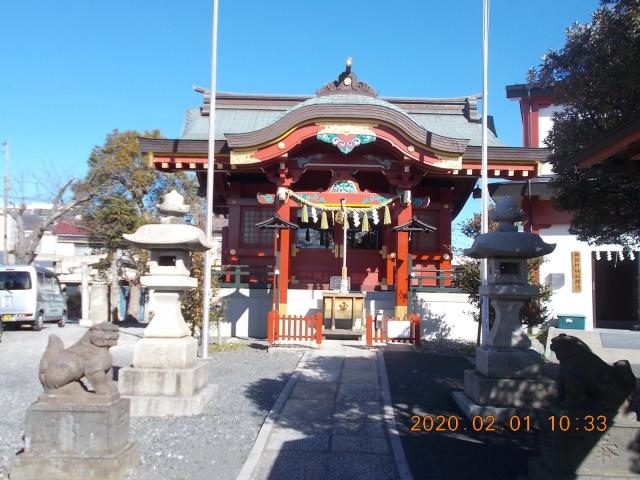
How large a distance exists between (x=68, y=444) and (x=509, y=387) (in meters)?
4.93

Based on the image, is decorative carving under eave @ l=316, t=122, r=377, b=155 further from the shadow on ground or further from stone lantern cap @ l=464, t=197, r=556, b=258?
the shadow on ground

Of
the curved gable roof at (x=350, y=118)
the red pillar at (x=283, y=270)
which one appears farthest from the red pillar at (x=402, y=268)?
the red pillar at (x=283, y=270)

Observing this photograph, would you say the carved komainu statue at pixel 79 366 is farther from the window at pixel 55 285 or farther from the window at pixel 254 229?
the window at pixel 55 285

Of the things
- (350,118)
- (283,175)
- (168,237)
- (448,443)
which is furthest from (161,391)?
(350,118)

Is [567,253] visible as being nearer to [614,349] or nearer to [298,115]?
[614,349]

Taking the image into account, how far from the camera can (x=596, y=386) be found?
3924mm

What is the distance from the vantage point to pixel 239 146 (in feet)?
41.5

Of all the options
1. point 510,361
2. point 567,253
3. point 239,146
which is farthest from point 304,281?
point 510,361

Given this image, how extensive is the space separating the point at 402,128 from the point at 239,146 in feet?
13.8

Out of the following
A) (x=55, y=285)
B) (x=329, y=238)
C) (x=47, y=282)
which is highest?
(x=329, y=238)

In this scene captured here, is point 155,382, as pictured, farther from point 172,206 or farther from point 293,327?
point 293,327

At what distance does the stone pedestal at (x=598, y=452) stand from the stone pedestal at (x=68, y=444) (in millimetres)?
3728

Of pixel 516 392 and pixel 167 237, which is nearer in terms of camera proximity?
pixel 516 392

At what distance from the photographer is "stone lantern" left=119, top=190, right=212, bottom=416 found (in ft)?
20.9
